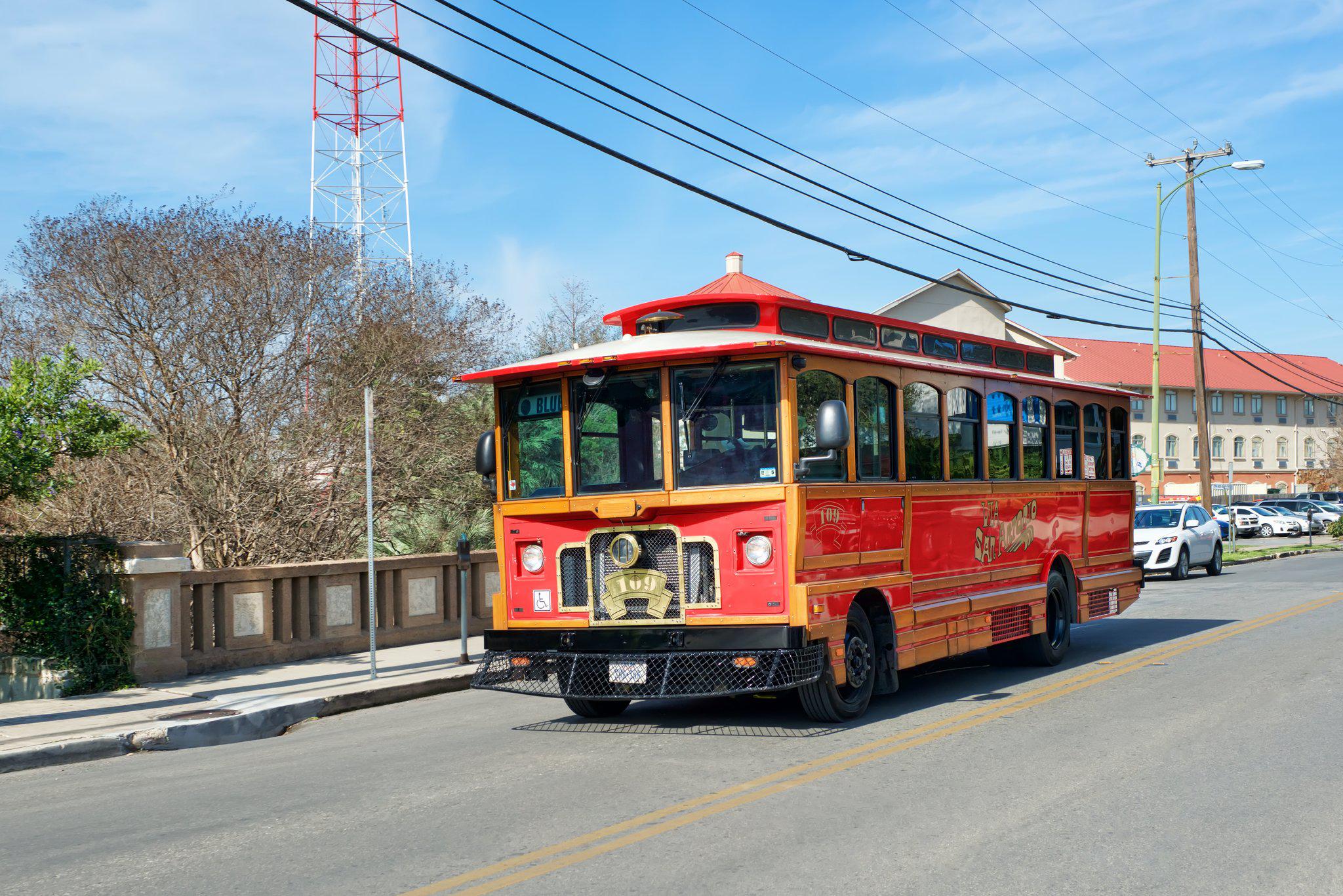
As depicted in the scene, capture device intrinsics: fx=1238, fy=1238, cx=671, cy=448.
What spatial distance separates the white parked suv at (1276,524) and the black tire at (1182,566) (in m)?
29.7

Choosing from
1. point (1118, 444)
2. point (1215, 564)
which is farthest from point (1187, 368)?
point (1118, 444)

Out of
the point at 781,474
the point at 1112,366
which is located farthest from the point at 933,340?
the point at 1112,366

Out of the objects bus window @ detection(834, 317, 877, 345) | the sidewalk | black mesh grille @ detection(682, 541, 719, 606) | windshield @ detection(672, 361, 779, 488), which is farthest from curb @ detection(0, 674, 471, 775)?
bus window @ detection(834, 317, 877, 345)

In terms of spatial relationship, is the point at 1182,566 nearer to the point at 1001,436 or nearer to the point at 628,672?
the point at 1001,436

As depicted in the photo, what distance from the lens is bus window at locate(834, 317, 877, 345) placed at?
405 inches

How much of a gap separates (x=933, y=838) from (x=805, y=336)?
4.73 meters

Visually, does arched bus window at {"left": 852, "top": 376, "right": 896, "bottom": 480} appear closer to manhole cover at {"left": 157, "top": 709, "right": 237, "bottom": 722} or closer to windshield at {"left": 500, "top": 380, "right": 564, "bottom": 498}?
windshield at {"left": 500, "top": 380, "right": 564, "bottom": 498}

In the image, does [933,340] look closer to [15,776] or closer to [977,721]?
[977,721]

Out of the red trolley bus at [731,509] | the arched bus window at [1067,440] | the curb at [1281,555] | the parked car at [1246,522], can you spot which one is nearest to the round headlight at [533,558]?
→ the red trolley bus at [731,509]

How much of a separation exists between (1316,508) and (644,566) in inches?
2247

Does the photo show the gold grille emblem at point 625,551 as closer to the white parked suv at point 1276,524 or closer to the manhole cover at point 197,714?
the manhole cover at point 197,714

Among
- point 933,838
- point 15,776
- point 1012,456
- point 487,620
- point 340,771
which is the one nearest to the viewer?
point 933,838

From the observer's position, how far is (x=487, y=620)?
55.8 ft

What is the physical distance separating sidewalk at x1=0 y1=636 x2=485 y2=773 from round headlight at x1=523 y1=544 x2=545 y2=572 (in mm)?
2850
